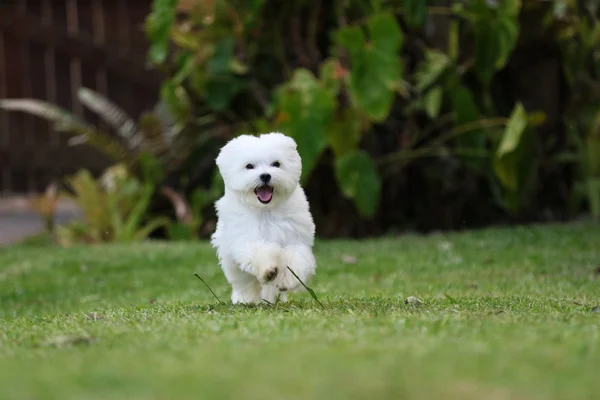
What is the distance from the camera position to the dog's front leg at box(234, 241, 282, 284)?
434cm

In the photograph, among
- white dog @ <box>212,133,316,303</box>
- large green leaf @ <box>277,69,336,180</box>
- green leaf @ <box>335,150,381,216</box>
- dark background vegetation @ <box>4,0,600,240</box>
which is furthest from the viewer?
dark background vegetation @ <box>4,0,600,240</box>

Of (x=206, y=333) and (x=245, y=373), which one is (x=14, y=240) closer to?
(x=206, y=333)

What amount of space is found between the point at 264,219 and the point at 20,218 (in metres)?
8.05

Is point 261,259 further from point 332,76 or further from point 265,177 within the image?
point 332,76

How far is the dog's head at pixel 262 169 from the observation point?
14.7 feet

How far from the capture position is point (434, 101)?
29.8ft

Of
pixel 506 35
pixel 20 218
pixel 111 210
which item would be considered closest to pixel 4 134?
pixel 20 218

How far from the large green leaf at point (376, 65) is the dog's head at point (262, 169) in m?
3.82

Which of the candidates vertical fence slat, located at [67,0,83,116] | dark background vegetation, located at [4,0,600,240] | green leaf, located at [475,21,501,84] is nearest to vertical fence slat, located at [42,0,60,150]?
vertical fence slat, located at [67,0,83,116]

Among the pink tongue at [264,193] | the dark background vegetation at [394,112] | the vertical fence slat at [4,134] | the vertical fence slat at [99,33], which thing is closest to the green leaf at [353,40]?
the dark background vegetation at [394,112]

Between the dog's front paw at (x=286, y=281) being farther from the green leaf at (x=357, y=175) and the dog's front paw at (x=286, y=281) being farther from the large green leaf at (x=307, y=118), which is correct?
the green leaf at (x=357, y=175)

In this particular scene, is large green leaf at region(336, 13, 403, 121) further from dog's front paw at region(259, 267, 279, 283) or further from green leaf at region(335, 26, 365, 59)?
dog's front paw at region(259, 267, 279, 283)

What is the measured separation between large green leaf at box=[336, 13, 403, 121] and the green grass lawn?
7.13 feet

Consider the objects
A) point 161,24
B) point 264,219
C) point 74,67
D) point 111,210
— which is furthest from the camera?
point 74,67
